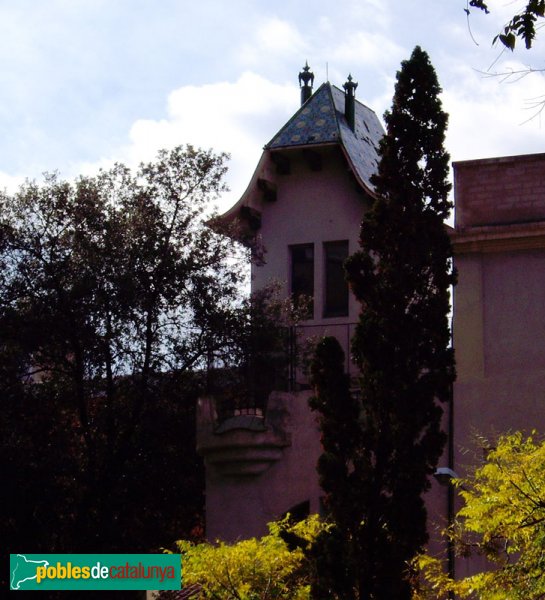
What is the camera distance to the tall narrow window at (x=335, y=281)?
26.0 metres

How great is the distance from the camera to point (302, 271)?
26547mm

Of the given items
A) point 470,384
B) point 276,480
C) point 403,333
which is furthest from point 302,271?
point 403,333

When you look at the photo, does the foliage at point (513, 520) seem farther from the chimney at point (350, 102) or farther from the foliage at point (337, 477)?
the chimney at point (350, 102)

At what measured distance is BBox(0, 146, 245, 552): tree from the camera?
23.0 m

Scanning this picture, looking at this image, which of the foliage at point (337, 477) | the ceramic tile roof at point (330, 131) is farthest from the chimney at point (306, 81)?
the foliage at point (337, 477)

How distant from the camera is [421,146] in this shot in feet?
64.7

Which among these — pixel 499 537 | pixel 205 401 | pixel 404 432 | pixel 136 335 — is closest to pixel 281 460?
pixel 205 401

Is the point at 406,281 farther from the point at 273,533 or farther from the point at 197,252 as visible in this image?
the point at 197,252

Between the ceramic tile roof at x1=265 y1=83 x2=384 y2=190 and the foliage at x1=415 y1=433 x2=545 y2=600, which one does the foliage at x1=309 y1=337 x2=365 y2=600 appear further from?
the ceramic tile roof at x1=265 y1=83 x2=384 y2=190

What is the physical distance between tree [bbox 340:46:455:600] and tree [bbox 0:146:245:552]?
5131 mm

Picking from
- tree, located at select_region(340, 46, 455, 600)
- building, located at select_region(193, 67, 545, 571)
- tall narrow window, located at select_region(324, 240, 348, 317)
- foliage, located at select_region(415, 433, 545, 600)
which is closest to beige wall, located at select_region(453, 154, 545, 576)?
building, located at select_region(193, 67, 545, 571)

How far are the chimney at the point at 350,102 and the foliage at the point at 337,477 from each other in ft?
34.4

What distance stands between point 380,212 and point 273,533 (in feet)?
15.1

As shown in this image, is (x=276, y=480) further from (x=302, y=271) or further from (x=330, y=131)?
(x=330, y=131)
